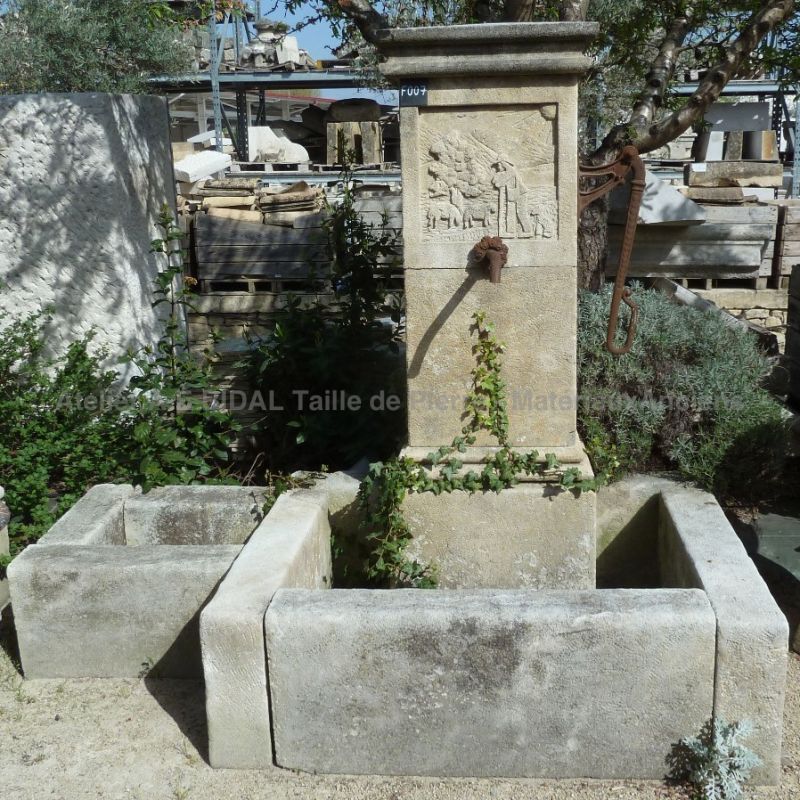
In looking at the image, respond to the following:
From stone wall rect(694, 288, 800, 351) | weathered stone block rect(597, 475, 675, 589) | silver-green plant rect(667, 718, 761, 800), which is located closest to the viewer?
silver-green plant rect(667, 718, 761, 800)

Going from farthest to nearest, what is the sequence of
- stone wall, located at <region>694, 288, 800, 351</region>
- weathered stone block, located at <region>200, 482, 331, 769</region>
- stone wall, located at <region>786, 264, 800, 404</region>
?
stone wall, located at <region>694, 288, 800, 351</region> → stone wall, located at <region>786, 264, 800, 404</region> → weathered stone block, located at <region>200, 482, 331, 769</region>

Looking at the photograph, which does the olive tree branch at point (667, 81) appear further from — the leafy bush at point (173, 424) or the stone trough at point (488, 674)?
the stone trough at point (488, 674)

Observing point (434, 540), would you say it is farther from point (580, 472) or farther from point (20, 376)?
point (20, 376)

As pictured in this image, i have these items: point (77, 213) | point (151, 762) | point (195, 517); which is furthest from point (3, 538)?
point (77, 213)

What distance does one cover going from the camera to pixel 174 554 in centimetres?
338

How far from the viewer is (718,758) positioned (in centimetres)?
267

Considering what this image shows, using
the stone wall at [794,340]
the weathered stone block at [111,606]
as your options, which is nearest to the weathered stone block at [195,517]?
the weathered stone block at [111,606]

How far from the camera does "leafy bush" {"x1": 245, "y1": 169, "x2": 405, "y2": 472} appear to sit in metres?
4.31

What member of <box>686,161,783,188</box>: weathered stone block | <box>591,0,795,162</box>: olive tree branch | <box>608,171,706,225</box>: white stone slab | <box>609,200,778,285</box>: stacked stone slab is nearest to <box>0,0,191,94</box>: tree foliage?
<box>686,161,783,188</box>: weathered stone block

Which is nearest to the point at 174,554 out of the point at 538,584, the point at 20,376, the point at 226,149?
the point at 538,584

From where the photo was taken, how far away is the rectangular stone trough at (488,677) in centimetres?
272

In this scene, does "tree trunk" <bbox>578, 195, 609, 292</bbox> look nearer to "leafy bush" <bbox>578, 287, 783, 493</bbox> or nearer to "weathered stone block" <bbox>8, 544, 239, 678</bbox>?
"leafy bush" <bbox>578, 287, 783, 493</bbox>

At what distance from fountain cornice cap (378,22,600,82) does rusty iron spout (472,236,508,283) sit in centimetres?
57

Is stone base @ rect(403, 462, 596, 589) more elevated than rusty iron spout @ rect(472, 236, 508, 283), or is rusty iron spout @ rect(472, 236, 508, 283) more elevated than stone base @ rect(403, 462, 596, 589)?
rusty iron spout @ rect(472, 236, 508, 283)
